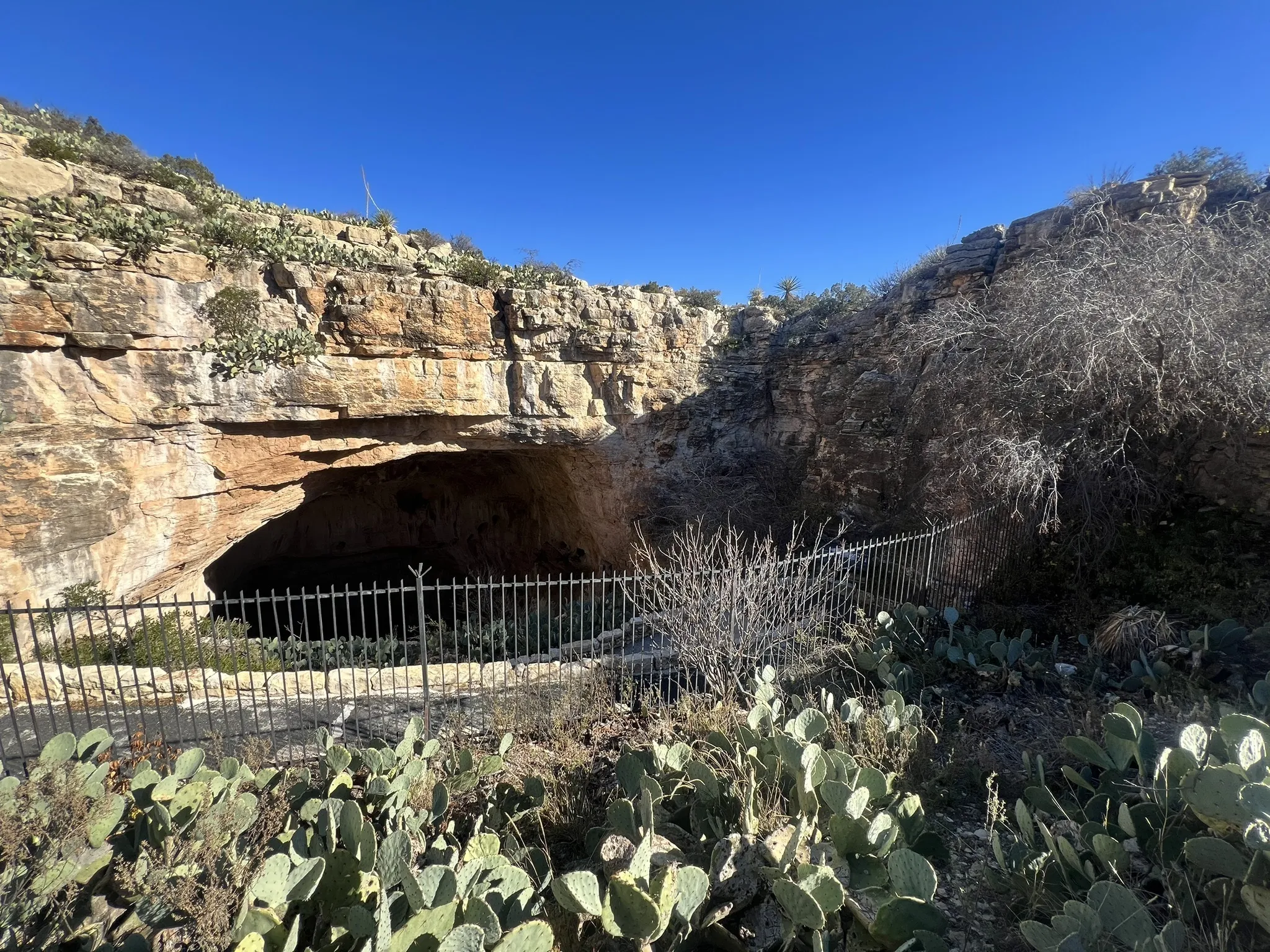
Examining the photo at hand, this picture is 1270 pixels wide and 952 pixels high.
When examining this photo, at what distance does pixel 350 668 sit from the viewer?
→ 6.57 m

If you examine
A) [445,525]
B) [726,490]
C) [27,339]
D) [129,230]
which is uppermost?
[129,230]

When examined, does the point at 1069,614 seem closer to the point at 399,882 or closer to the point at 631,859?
the point at 631,859

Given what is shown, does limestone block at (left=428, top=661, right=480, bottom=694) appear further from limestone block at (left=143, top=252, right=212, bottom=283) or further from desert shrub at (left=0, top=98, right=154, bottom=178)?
desert shrub at (left=0, top=98, right=154, bottom=178)

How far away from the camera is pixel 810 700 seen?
4133 millimetres

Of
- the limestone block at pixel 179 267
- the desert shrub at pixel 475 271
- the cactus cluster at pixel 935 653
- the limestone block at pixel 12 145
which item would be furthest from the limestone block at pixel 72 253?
→ the cactus cluster at pixel 935 653

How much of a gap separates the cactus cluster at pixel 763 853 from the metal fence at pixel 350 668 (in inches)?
76.1

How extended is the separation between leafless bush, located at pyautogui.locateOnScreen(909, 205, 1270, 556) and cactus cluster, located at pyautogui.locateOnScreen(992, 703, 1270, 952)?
3378 millimetres

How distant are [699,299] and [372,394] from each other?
7.66 metres

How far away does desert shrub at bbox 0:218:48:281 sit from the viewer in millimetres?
6414

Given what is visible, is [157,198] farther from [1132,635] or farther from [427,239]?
[1132,635]

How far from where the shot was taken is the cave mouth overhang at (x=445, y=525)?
12.3m

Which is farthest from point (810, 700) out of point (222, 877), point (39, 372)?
point (39, 372)

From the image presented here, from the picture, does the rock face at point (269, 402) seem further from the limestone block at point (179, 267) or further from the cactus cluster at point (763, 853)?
the cactus cluster at point (763, 853)

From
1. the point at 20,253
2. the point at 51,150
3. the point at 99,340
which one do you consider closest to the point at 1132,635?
the point at 99,340
